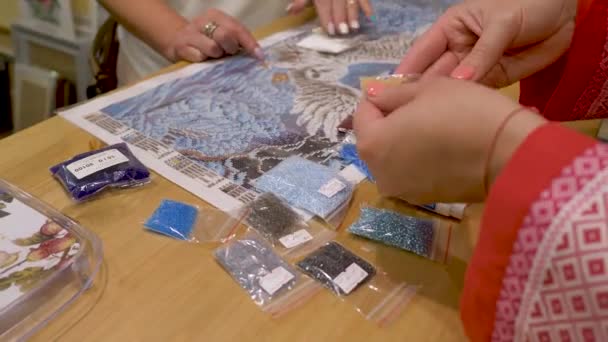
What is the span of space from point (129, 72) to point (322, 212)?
622 mm

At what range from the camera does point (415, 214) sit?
1.66 ft

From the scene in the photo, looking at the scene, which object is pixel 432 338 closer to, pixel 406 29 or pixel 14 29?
pixel 406 29

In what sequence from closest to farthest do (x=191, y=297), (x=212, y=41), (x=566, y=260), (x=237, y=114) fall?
(x=566, y=260), (x=191, y=297), (x=237, y=114), (x=212, y=41)

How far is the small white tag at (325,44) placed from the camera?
2.75ft

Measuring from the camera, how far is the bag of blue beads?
50 cm

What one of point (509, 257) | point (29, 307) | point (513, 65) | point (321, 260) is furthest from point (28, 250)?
point (513, 65)

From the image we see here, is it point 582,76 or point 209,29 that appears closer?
point 582,76

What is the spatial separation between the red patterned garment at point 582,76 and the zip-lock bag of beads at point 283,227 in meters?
0.31

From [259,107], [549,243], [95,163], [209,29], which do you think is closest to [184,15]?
[209,29]

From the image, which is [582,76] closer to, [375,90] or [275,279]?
[375,90]

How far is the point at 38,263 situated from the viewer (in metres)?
0.42

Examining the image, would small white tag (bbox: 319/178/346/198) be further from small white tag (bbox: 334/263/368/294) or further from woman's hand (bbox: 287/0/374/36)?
woman's hand (bbox: 287/0/374/36)

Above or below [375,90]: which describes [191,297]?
below

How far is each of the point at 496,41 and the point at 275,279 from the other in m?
0.33
